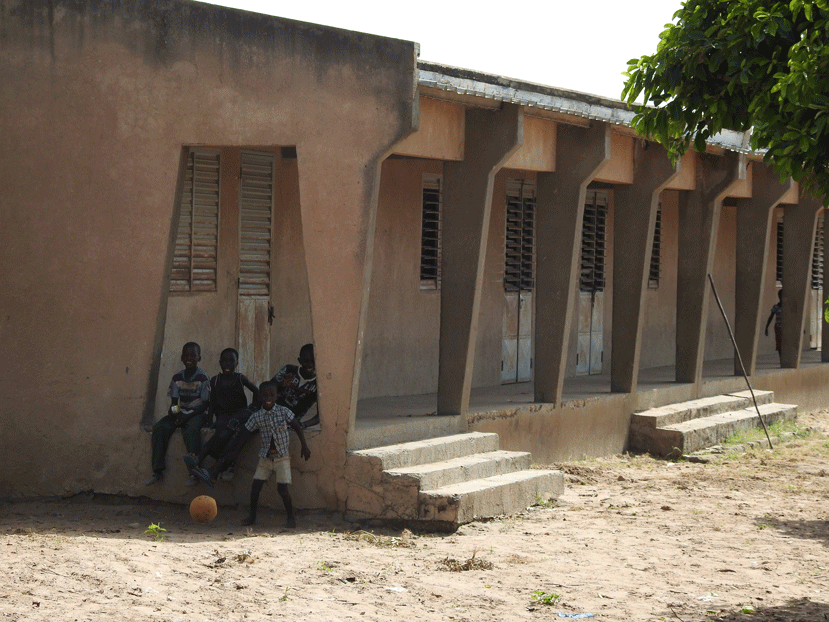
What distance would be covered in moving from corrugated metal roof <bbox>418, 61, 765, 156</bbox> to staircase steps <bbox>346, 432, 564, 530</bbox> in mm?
3158

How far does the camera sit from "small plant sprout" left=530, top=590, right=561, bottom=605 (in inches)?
279

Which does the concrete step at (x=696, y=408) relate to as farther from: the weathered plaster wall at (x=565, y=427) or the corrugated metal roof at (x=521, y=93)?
the corrugated metal roof at (x=521, y=93)

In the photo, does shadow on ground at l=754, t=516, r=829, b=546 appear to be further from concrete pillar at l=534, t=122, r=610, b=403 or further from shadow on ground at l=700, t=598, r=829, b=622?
concrete pillar at l=534, t=122, r=610, b=403

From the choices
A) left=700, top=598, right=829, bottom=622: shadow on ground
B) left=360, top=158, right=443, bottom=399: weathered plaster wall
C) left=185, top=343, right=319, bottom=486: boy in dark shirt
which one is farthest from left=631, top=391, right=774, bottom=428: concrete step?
left=700, top=598, right=829, bottom=622: shadow on ground

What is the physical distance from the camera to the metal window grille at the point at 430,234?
12.9 meters

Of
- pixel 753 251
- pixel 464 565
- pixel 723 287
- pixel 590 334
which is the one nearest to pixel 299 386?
pixel 464 565

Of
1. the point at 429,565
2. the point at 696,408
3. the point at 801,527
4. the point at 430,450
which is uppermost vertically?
the point at 430,450

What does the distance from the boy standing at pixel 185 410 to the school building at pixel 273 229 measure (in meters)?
0.14

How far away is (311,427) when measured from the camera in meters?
9.45

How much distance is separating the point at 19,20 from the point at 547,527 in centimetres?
609

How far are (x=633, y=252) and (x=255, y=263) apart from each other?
4974mm

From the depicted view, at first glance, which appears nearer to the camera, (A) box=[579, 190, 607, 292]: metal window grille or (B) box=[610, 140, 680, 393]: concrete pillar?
(B) box=[610, 140, 680, 393]: concrete pillar

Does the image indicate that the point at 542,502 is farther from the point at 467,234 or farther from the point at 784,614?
the point at 784,614

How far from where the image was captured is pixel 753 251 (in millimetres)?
16500
